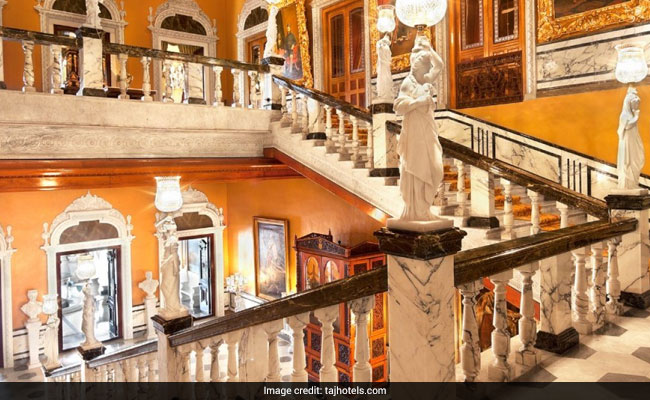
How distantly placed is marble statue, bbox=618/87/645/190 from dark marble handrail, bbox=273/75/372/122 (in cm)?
247

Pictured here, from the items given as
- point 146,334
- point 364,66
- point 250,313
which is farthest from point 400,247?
point 146,334

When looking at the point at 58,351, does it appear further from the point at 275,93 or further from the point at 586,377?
the point at 586,377

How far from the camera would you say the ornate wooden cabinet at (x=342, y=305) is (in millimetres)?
7041

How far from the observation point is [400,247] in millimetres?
1982

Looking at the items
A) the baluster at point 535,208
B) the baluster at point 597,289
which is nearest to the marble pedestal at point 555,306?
the baluster at point 597,289

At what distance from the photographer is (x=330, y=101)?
594 centimetres

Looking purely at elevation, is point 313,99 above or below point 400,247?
above

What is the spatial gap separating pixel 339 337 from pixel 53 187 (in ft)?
14.3

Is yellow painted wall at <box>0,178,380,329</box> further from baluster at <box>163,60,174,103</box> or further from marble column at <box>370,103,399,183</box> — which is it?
baluster at <box>163,60,174,103</box>

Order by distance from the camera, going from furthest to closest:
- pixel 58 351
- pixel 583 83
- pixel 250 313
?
pixel 58 351
pixel 583 83
pixel 250 313

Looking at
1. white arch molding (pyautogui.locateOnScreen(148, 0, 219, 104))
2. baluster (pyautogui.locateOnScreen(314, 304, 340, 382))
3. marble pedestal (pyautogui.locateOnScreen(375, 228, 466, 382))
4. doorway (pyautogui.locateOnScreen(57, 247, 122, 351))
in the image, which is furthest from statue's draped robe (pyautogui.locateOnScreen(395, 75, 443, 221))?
white arch molding (pyautogui.locateOnScreen(148, 0, 219, 104))

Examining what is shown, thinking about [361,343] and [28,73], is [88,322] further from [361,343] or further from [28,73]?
[361,343]

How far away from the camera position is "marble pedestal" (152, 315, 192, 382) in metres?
3.30

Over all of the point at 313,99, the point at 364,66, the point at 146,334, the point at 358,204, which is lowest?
the point at 146,334
